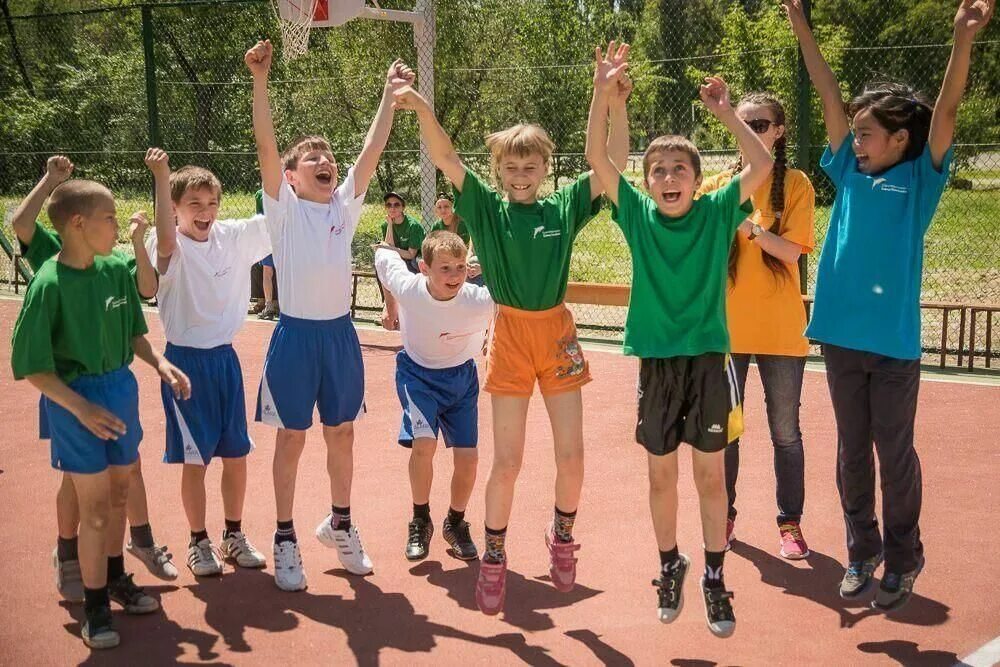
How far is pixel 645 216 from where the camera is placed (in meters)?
4.05

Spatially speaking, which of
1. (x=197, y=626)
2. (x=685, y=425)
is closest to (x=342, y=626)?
(x=197, y=626)

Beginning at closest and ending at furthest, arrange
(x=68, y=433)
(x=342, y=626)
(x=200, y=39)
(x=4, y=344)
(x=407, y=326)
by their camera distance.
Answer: (x=68, y=433) < (x=342, y=626) < (x=407, y=326) < (x=4, y=344) < (x=200, y=39)

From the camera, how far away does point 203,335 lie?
471 cm

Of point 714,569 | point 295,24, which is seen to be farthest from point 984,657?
point 295,24

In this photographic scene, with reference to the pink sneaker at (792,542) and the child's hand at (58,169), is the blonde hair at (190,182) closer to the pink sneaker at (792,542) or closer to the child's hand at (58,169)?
the child's hand at (58,169)

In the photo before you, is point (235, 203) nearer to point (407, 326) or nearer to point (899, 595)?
point (407, 326)

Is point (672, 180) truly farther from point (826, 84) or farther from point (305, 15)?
point (305, 15)

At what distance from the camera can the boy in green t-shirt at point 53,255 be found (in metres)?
4.32

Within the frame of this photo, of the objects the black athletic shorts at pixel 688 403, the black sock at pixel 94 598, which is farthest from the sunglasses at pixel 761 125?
the black sock at pixel 94 598

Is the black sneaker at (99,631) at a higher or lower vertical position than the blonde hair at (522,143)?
lower

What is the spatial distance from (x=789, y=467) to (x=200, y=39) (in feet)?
36.1

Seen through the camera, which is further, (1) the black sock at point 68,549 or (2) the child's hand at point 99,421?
(1) the black sock at point 68,549

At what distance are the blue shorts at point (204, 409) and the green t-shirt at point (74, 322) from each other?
1.62 ft

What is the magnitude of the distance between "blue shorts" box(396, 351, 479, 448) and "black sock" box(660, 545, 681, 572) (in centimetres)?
127
